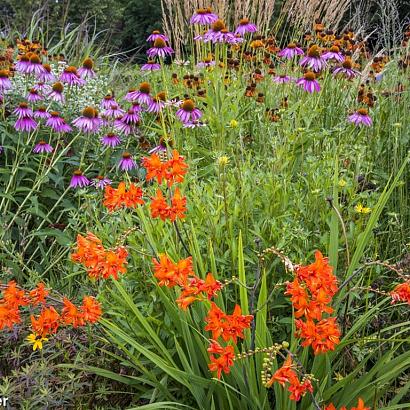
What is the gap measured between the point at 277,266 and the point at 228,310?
0.24 meters

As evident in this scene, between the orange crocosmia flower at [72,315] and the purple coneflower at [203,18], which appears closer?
the orange crocosmia flower at [72,315]

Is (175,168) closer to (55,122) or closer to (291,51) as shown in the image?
(55,122)

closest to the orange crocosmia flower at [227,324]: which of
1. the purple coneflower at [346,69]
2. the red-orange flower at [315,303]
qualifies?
the red-orange flower at [315,303]

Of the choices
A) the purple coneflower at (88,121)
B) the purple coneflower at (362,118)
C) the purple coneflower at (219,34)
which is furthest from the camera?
the purple coneflower at (219,34)

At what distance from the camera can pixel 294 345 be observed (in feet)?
5.65

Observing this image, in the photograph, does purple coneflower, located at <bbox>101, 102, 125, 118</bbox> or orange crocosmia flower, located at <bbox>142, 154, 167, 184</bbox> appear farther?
purple coneflower, located at <bbox>101, 102, 125, 118</bbox>

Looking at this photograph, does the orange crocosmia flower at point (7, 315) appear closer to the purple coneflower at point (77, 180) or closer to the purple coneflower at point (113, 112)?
the purple coneflower at point (77, 180)

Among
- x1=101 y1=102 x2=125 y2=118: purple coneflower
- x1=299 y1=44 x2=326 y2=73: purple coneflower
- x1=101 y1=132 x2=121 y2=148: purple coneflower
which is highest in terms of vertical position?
x1=299 y1=44 x2=326 y2=73: purple coneflower

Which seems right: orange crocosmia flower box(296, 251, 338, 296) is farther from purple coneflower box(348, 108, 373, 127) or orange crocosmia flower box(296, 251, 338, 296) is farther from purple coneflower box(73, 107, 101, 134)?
purple coneflower box(73, 107, 101, 134)

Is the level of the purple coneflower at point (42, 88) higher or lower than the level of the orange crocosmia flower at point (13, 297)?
lower

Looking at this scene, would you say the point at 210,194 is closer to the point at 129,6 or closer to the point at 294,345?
the point at 294,345

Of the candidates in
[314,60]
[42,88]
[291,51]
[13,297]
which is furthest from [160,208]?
[291,51]

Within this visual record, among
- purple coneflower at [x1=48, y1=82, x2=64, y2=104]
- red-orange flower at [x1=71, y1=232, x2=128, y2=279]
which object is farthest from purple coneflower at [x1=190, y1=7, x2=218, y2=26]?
red-orange flower at [x1=71, y1=232, x2=128, y2=279]

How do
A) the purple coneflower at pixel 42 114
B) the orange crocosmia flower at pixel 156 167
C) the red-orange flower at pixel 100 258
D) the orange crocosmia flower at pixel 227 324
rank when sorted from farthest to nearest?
Result: the purple coneflower at pixel 42 114, the orange crocosmia flower at pixel 156 167, the red-orange flower at pixel 100 258, the orange crocosmia flower at pixel 227 324
